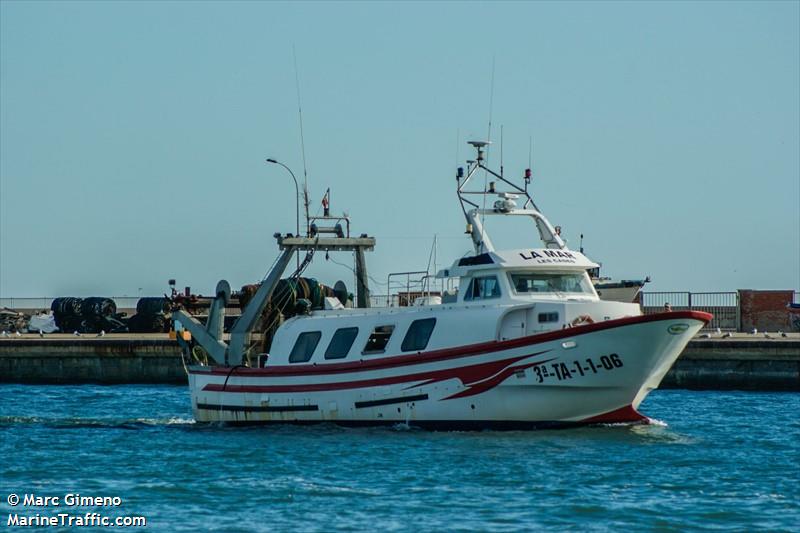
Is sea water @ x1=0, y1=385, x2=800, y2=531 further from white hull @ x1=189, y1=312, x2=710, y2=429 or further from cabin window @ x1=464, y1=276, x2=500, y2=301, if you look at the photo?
cabin window @ x1=464, y1=276, x2=500, y2=301

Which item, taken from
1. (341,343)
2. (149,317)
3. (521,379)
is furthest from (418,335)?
(149,317)

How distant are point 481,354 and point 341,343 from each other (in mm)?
4490

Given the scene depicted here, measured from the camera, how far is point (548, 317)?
30906mm

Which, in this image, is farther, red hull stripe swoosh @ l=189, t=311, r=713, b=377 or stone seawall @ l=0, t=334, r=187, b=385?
stone seawall @ l=0, t=334, r=187, b=385

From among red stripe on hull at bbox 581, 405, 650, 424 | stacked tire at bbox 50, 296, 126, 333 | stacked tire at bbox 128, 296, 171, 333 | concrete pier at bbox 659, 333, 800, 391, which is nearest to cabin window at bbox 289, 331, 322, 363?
red stripe on hull at bbox 581, 405, 650, 424

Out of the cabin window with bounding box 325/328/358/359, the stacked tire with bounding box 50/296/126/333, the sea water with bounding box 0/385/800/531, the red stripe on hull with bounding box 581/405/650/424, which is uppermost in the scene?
the stacked tire with bounding box 50/296/126/333

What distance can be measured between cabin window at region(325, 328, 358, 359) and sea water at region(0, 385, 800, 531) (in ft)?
5.93

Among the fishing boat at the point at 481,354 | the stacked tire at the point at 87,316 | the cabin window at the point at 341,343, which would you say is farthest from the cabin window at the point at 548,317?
the stacked tire at the point at 87,316

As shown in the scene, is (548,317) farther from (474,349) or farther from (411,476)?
(411,476)

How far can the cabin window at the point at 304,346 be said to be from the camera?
34.1 meters

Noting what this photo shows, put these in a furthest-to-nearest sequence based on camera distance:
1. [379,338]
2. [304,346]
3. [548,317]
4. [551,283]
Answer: [304,346] → [379,338] → [551,283] → [548,317]

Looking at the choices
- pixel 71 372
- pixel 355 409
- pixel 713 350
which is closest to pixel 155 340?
pixel 71 372

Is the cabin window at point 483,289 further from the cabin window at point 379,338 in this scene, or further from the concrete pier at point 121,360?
the concrete pier at point 121,360

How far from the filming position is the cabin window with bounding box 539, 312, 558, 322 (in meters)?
30.8
